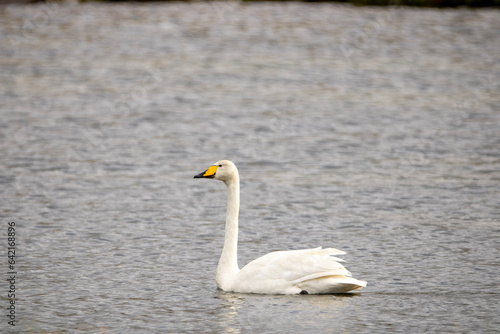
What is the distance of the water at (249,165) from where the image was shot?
10.2m

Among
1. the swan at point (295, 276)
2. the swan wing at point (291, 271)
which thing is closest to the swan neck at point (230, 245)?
the swan at point (295, 276)

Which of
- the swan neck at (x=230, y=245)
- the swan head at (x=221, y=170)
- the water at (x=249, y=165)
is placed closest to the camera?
the water at (x=249, y=165)

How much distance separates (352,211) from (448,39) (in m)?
18.6

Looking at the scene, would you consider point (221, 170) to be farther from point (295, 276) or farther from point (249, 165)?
point (249, 165)

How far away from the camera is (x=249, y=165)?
17672mm

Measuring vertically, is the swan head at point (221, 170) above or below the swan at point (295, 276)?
above

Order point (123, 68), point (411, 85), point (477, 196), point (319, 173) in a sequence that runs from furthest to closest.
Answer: point (123, 68)
point (411, 85)
point (319, 173)
point (477, 196)

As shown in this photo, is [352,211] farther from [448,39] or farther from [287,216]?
[448,39]

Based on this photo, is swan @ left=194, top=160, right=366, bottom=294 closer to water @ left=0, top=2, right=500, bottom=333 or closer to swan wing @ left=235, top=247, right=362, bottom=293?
swan wing @ left=235, top=247, right=362, bottom=293

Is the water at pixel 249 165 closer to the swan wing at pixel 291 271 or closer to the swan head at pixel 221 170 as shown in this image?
the swan wing at pixel 291 271

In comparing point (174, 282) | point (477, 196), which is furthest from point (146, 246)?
point (477, 196)

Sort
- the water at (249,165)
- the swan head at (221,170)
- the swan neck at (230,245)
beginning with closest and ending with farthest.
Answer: the water at (249,165) < the swan neck at (230,245) < the swan head at (221,170)

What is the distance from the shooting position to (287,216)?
553 inches

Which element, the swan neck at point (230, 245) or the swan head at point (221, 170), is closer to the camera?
the swan neck at point (230, 245)
